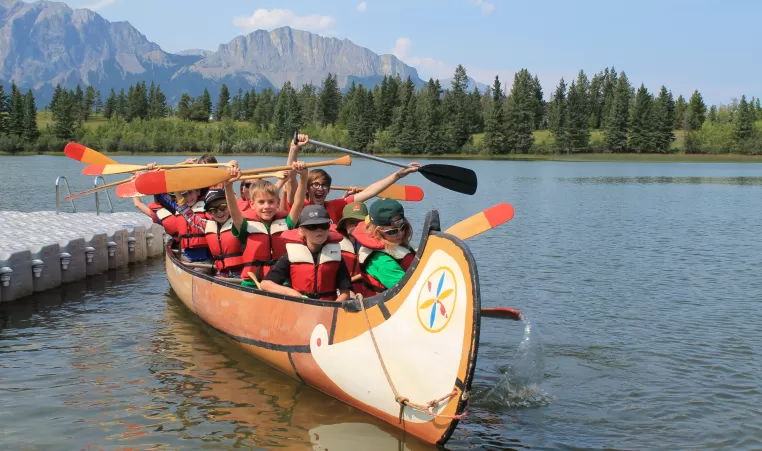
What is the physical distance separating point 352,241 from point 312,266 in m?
0.92

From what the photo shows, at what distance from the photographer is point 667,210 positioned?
27703 millimetres

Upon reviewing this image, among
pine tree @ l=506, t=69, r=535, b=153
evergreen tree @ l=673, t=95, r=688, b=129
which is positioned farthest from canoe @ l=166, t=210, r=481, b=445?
evergreen tree @ l=673, t=95, r=688, b=129

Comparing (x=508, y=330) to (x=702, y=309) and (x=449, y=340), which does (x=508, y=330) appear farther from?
(x=449, y=340)

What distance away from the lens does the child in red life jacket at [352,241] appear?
7754 millimetres

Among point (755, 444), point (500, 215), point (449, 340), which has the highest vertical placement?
point (500, 215)

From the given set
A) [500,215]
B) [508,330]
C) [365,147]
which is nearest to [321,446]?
[500,215]

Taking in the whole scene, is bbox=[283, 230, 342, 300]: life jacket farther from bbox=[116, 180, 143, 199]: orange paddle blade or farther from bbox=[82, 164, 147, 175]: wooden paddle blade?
bbox=[116, 180, 143, 199]: orange paddle blade

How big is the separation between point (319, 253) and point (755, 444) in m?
4.35

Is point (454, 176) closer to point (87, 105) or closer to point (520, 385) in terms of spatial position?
point (520, 385)

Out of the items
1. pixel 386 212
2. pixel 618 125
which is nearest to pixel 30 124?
pixel 618 125

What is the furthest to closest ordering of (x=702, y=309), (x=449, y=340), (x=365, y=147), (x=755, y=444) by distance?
(x=365, y=147), (x=702, y=309), (x=755, y=444), (x=449, y=340)

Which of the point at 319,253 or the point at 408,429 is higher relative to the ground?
the point at 319,253

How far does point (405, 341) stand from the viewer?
5.76 meters

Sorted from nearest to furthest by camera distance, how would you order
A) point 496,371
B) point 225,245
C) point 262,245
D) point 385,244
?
point 385,244
point 496,371
point 262,245
point 225,245
